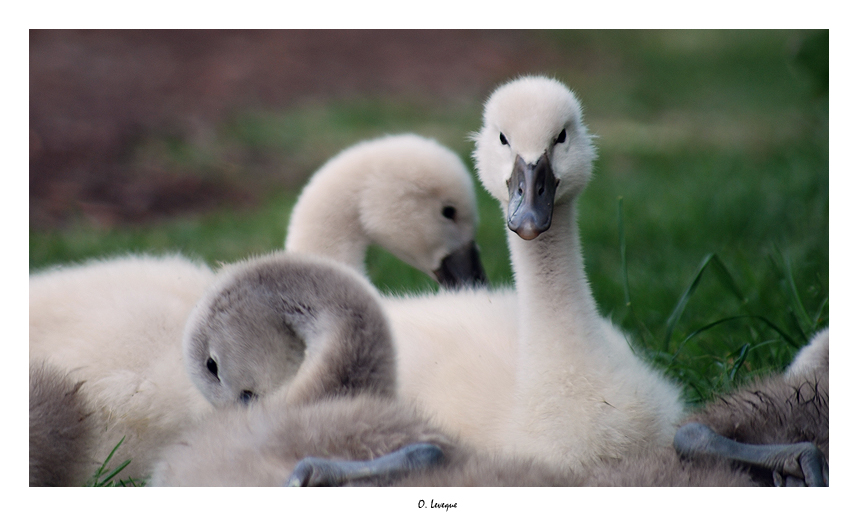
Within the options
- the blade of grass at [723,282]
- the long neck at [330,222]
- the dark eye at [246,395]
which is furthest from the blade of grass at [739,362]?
the dark eye at [246,395]

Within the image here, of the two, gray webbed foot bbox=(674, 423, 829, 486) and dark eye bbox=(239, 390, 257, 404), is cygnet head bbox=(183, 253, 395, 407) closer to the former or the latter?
dark eye bbox=(239, 390, 257, 404)

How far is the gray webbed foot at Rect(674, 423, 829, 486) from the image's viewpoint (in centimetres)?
210

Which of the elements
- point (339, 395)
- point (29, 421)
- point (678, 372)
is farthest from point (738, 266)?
point (29, 421)

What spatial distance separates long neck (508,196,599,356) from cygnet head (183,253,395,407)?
1.40 ft

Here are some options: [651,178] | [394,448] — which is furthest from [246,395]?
[651,178]

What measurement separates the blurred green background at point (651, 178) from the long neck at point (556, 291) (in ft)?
1.68

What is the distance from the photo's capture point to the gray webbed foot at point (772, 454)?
2102 millimetres

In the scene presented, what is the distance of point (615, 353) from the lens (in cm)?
254

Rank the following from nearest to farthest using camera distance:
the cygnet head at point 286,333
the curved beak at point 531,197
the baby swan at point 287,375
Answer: the baby swan at point 287,375, the curved beak at point 531,197, the cygnet head at point 286,333

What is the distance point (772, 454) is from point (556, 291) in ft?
2.31

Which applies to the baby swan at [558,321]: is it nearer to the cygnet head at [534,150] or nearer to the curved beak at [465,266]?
the cygnet head at [534,150]

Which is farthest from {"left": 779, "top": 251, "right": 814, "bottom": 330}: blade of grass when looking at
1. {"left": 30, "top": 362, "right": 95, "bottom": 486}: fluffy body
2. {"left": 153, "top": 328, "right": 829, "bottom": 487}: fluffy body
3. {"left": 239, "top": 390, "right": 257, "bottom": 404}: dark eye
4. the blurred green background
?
{"left": 30, "top": 362, "right": 95, "bottom": 486}: fluffy body

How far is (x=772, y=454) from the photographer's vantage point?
7.01 ft
